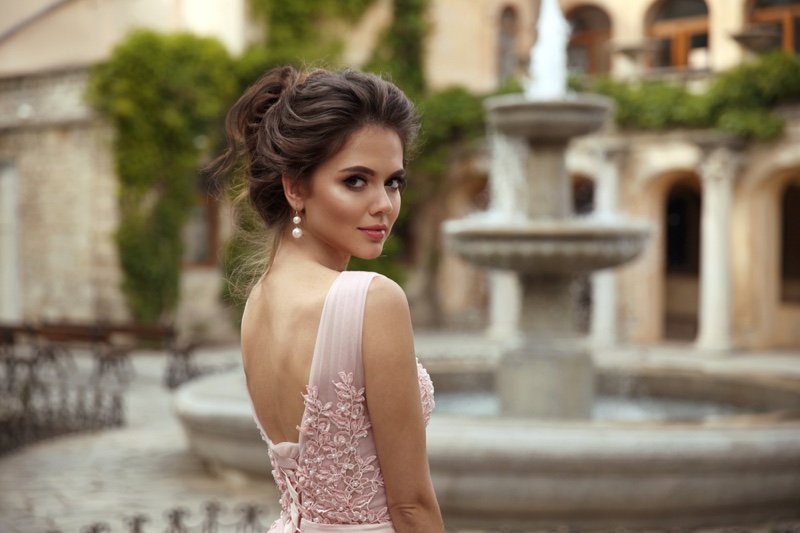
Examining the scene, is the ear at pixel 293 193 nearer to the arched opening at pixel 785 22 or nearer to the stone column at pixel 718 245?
the stone column at pixel 718 245

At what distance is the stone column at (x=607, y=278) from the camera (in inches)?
673

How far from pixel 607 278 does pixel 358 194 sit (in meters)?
15.8

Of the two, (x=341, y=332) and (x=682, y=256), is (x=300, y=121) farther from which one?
(x=682, y=256)

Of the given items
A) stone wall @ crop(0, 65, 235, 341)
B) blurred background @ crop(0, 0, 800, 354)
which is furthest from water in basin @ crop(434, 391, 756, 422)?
stone wall @ crop(0, 65, 235, 341)

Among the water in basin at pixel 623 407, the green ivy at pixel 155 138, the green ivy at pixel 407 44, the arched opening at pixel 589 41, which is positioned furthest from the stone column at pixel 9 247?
the water in basin at pixel 623 407

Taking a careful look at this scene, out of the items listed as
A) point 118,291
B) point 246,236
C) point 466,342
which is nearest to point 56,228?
point 118,291

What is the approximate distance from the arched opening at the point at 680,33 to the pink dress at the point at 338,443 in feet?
63.0

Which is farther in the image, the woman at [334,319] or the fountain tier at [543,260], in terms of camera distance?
the fountain tier at [543,260]

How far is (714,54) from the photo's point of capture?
18750 mm

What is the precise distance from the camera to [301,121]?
65.5 inches

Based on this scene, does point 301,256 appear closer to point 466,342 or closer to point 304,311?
point 304,311

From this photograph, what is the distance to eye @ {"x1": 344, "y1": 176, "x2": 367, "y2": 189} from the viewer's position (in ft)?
5.53

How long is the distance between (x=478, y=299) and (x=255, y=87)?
60.6 ft

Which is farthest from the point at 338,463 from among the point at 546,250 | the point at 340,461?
the point at 546,250
